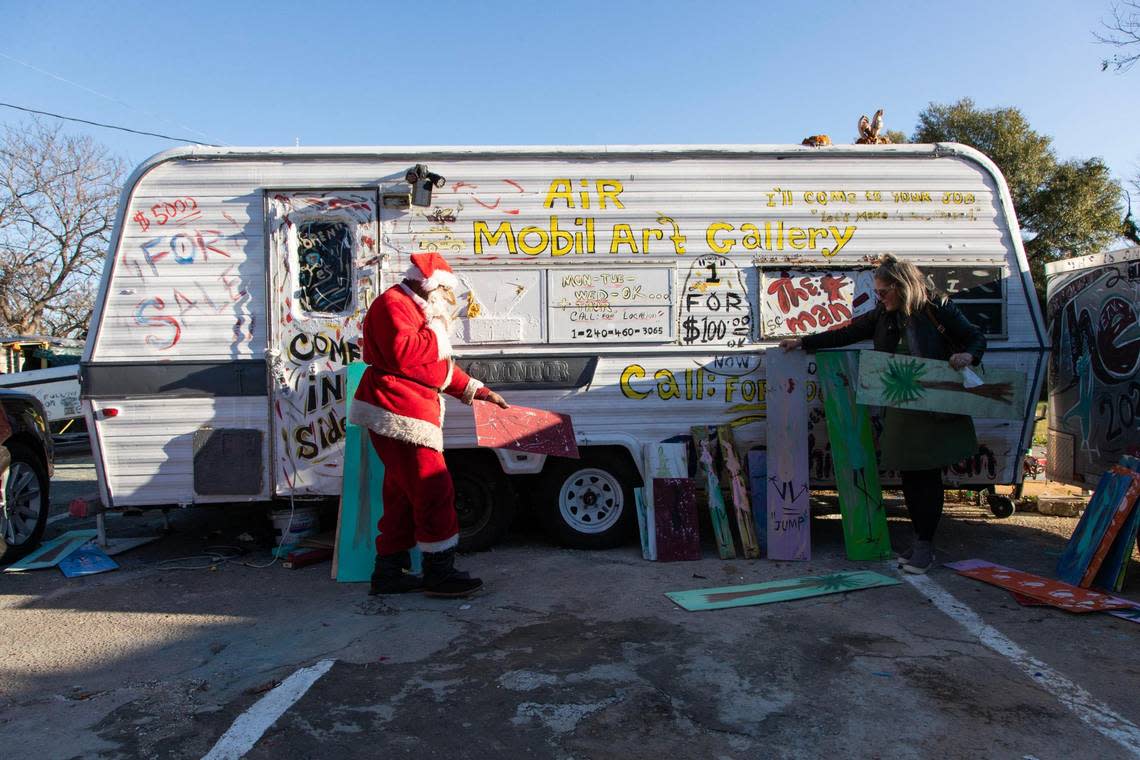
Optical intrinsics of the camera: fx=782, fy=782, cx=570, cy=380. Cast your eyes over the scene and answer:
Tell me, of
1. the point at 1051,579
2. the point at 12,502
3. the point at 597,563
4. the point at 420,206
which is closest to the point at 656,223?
the point at 420,206

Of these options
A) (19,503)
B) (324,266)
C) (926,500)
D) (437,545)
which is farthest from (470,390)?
(19,503)

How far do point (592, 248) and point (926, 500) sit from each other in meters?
2.82

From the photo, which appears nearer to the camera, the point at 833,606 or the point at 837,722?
the point at 837,722

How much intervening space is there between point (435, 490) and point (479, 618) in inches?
30.4

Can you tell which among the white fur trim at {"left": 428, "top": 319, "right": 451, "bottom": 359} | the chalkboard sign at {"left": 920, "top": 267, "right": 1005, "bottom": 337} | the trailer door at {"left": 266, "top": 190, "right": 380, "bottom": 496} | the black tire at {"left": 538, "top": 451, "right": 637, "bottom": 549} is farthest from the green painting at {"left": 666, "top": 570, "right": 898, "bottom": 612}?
the trailer door at {"left": 266, "top": 190, "right": 380, "bottom": 496}

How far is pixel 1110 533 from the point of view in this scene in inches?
182

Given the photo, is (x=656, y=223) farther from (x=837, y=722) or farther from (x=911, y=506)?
(x=837, y=722)

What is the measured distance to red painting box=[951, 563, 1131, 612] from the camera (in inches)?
169

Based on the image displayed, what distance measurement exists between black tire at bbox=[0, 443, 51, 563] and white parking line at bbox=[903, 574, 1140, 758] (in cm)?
617

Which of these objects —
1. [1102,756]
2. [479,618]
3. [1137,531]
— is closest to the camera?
[1102,756]

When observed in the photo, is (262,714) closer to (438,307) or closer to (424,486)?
(424,486)

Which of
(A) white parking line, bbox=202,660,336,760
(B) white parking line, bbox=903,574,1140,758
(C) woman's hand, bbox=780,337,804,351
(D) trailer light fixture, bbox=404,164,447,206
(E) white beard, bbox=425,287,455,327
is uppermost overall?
(D) trailer light fixture, bbox=404,164,447,206

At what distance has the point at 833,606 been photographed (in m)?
4.41

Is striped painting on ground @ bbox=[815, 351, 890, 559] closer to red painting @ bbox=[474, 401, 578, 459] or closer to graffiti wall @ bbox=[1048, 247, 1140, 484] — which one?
graffiti wall @ bbox=[1048, 247, 1140, 484]
